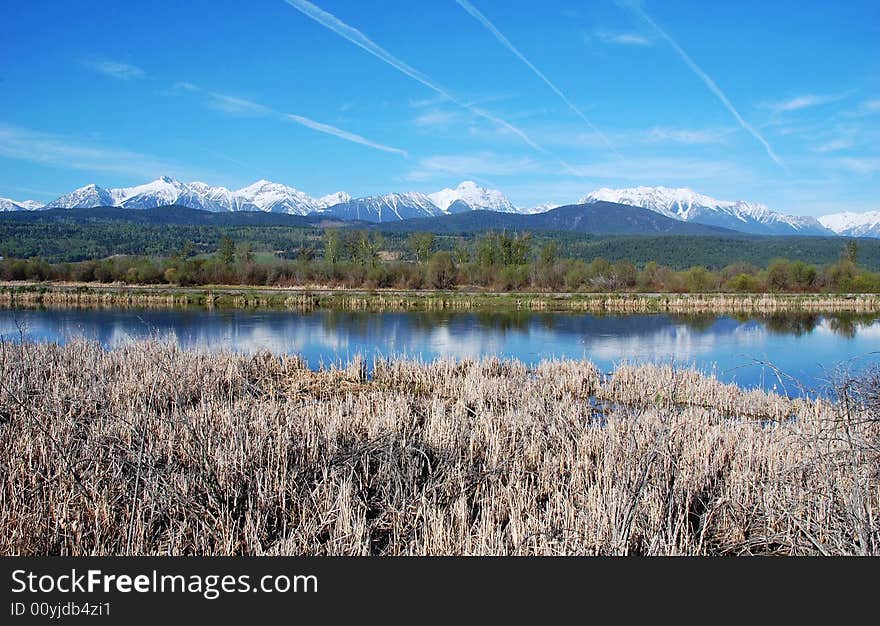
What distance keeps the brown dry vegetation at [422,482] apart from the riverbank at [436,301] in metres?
40.5

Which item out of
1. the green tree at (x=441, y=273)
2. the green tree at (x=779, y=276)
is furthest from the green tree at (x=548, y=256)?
the green tree at (x=779, y=276)

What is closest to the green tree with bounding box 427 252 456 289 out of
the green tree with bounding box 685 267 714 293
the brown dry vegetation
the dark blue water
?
the green tree with bounding box 685 267 714 293

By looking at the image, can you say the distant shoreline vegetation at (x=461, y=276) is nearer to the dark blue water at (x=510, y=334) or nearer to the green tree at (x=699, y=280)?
the green tree at (x=699, y=280)

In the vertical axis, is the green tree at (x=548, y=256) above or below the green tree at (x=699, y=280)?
above

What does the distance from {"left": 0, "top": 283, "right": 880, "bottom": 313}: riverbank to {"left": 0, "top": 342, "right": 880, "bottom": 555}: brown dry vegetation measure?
4048 cm

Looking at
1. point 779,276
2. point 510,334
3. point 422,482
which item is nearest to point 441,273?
point 779,276

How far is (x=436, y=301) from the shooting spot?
56500 millimetres

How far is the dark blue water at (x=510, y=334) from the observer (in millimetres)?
24875

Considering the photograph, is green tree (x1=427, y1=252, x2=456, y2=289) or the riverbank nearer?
the riverbank

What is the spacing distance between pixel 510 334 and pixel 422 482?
1066 inches

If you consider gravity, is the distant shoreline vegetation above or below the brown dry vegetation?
above

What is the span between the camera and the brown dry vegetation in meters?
5.80

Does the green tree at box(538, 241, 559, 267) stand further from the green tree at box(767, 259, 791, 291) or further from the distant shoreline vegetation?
the green tree at box(767, 259, 791, 291)

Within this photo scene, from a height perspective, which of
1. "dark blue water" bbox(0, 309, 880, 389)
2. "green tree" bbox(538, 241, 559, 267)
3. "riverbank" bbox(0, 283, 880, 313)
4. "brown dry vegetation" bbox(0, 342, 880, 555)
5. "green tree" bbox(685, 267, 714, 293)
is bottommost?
"dark blue water" bbox(0, 309, 880, 389)
